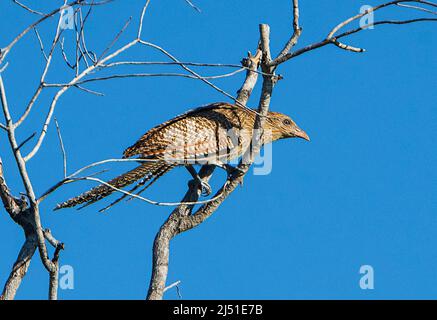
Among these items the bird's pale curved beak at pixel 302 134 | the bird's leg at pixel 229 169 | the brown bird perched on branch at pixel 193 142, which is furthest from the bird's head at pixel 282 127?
the bird's leg at pixel 229 169

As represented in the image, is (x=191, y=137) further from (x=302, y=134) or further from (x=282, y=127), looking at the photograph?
(x=302, y=134)

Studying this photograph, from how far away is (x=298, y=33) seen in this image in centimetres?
588

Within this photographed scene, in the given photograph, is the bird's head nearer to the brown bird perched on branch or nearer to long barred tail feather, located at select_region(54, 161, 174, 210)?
the brown bird perched on branch

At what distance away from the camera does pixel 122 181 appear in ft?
23.6

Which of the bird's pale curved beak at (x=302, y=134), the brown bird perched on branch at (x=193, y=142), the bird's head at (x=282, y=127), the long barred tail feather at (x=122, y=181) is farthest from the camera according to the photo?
the bird's pale curved beak at (x=302, y=134)

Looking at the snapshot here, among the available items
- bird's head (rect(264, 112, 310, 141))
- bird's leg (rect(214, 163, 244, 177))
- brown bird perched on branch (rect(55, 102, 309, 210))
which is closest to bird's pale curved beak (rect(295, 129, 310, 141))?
bird's head (rect(264, 112, 310, 141))

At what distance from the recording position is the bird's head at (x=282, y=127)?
8.55 metres

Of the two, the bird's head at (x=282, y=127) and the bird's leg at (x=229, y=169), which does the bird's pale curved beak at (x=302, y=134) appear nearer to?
the bird's head at (x=282, y=127)

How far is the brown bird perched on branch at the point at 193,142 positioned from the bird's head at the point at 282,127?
0.46 metres

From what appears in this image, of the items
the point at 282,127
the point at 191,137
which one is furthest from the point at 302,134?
the point at 191,137

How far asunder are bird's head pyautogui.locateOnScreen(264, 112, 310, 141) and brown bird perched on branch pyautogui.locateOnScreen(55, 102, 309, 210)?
46 centimetres

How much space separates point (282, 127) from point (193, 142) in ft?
4.76

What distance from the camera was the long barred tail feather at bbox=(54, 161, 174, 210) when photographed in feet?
22.0
